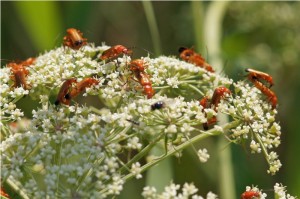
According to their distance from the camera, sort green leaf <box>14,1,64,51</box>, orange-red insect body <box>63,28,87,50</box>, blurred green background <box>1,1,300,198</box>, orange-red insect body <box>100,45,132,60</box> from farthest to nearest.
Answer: blurred green background <box>1,1,300,198</box> → green leaf <box>14,1,64,51</box> → orange-red insect body <box>63,28,87,50</box> → orange-red insect body <box>100,45,132,60</box>

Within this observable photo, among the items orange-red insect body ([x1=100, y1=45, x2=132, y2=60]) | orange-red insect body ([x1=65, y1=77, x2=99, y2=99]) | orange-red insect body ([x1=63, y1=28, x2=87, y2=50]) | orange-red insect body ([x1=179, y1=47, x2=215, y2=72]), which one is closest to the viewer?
orange-red insect body ([x1=65, y1=77, x2=99, y2=99])

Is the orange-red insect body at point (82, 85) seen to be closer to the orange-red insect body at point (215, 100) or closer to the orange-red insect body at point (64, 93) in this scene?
the orange-red insect body at point (64, 93)

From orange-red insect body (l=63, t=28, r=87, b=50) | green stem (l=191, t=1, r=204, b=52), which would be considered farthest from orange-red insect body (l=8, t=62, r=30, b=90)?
green stem (l=191, t=1, r=204, b=52)

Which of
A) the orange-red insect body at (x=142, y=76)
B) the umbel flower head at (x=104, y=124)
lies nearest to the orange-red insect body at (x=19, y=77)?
the umbel flower head at (x=104, y=124)

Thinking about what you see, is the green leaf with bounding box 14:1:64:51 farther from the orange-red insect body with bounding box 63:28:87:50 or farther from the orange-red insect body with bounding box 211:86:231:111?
the orange-red insect body with bounding box 211:86:231:111

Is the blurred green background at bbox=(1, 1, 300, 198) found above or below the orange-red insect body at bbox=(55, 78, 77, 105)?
above

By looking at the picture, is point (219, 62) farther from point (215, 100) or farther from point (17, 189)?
point (17, 189)

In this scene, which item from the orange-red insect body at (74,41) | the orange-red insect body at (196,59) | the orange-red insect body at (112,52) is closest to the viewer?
Answer: the orange-red insect body at (112,52)
